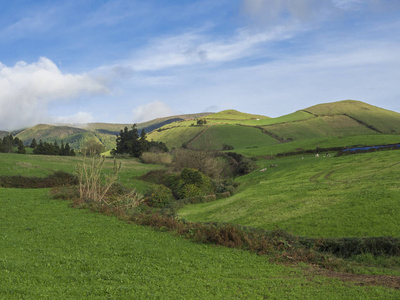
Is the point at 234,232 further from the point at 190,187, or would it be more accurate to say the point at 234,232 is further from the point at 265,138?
the point at 265,138

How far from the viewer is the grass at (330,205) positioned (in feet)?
62.9

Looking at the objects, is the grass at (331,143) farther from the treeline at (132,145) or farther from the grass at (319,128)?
the grass at (319,128)

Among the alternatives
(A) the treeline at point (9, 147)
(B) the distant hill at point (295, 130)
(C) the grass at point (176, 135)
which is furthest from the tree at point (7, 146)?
(C) the grass at point (176, 135)

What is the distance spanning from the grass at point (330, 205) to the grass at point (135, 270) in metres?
8.06

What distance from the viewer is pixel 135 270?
10961 mm

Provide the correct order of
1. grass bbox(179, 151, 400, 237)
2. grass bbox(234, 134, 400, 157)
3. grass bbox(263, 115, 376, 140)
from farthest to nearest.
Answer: grass bbox(263, 115, 376, 140) → grass bbox(234, 134, 400, 157) → grass bbox(179, 151, 400, 237)

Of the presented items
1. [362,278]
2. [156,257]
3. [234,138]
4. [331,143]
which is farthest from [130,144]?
[362,278]

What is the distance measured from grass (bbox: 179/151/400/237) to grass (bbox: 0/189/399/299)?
806 cm

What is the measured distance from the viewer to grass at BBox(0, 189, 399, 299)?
30.2 feet

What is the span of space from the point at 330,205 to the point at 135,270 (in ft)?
52.7

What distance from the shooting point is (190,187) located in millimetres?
42625

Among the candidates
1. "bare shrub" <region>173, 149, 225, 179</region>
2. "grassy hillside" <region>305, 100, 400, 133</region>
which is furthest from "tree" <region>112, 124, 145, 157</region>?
"grassy hillside" <region>305, 100, 400, 133</region>

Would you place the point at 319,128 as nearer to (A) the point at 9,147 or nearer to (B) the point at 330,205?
(A) the point at 9,147

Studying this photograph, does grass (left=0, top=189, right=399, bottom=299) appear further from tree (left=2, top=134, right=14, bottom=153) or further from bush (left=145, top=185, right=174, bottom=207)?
tree (left=2, top=134, right=14, bottom=153)
